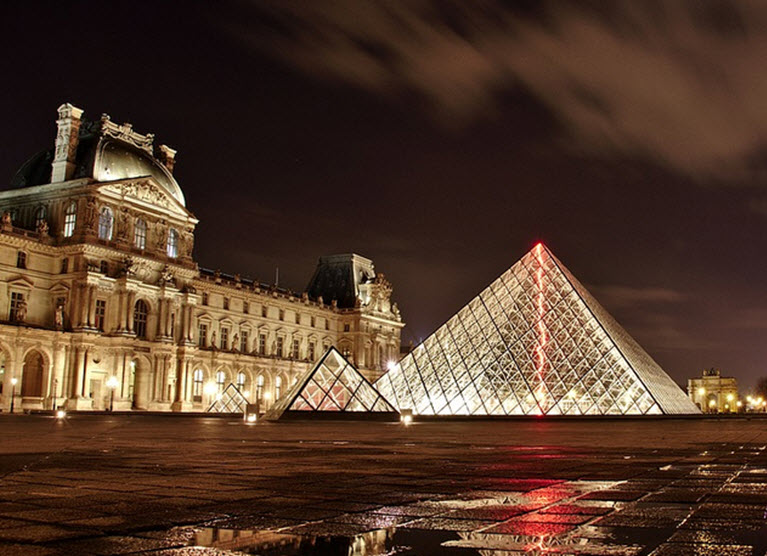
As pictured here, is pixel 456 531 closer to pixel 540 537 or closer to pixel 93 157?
pixel 540 537

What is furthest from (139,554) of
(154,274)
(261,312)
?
(261,312)

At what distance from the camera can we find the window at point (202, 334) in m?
66.8

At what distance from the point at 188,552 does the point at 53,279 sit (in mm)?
53618

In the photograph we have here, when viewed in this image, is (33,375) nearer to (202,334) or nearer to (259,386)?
(202,334)

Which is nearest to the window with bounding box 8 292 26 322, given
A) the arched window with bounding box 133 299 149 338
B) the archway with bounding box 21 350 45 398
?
the archway with bounding box 21 350 45 398

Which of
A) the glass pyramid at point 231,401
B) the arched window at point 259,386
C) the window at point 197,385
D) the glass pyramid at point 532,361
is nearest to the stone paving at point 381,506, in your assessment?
the glass pyramid at point 532,361

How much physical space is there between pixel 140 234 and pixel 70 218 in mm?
4954

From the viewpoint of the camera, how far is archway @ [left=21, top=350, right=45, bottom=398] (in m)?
50.8

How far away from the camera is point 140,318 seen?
5788 cm

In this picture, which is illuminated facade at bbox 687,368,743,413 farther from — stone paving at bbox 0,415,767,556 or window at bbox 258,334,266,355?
stone paving at bbox 0,415,767,556

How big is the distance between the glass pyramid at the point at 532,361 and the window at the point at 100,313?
69.8 feet

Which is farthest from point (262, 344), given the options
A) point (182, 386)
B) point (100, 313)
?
point (100, 313)

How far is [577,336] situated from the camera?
38.2 metres

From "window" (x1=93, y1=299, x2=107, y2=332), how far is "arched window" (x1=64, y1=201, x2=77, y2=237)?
15.8 ft
